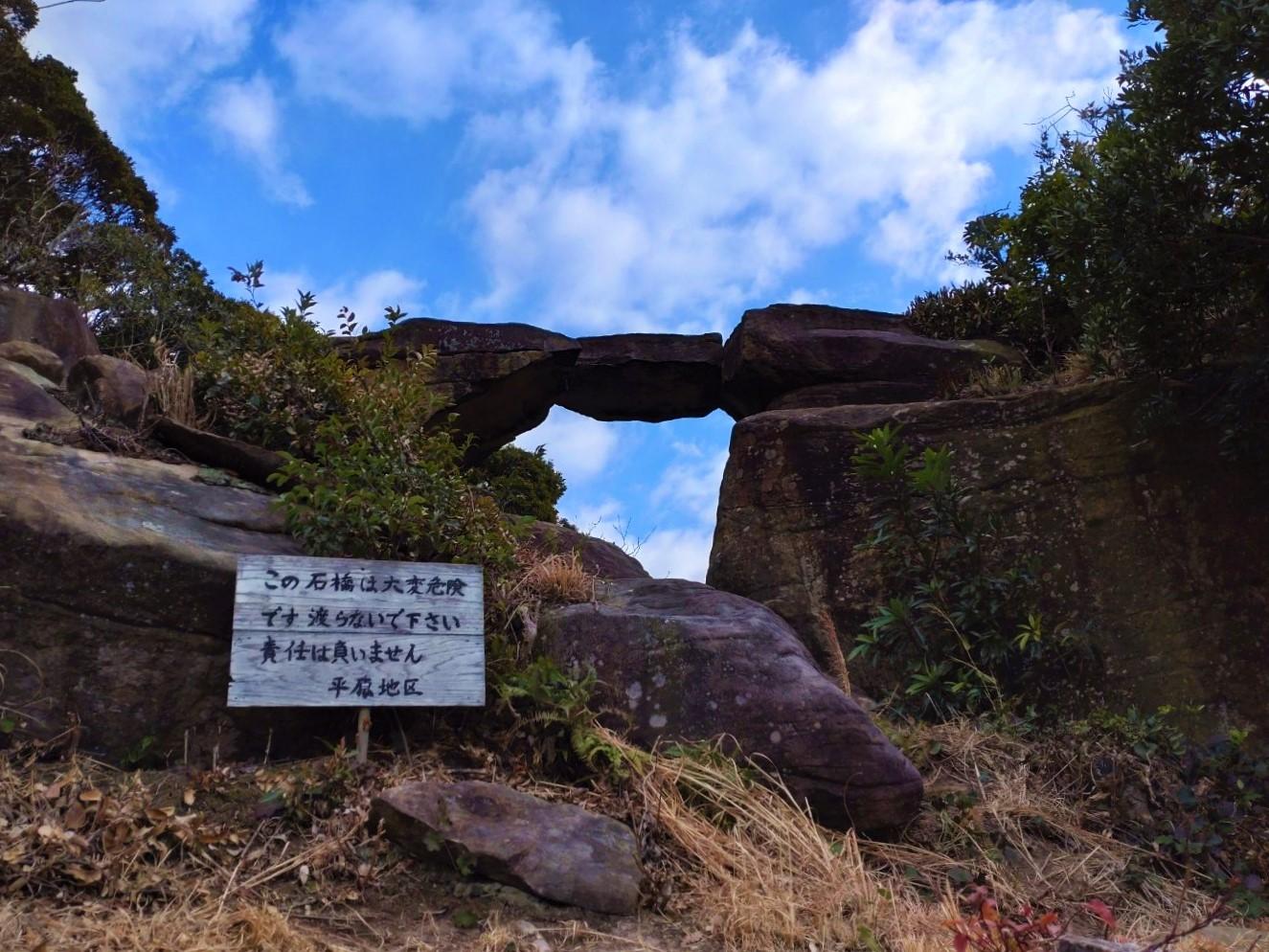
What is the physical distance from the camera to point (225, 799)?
14.6ft

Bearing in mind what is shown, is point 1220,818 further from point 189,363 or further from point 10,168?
point 10,168

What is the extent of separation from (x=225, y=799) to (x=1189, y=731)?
5619mm

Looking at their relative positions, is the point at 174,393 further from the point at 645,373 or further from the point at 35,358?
the point at 645,373

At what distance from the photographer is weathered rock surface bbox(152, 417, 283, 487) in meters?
6.29

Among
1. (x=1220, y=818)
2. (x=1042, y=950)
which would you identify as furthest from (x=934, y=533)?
(x=1042, y=950)

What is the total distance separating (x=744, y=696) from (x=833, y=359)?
5.14 metres

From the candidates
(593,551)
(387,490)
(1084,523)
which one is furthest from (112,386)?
(1084,523)

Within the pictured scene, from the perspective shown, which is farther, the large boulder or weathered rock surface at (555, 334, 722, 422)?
weathered rock surface at (555, 334, 722, 422)

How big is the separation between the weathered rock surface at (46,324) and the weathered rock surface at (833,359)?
17.9 ft

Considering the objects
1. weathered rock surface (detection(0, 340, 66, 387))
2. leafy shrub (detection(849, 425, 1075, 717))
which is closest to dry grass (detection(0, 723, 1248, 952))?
leafy shrub (detection(849, 425, 1075, 717))

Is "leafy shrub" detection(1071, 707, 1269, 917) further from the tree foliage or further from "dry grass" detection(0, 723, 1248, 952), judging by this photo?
the tree foliage

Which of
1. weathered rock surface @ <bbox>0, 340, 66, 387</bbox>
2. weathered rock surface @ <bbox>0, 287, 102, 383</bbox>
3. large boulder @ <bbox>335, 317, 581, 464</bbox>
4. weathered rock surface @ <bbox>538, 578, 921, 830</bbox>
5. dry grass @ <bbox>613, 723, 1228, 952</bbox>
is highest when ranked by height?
large boulder @ <bbox>335, 317, 581, 464</bbox>

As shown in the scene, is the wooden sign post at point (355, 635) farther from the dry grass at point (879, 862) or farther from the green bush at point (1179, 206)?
the green bush at point (1179, 206)

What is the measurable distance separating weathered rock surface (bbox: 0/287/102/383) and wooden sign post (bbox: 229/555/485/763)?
3.59m
